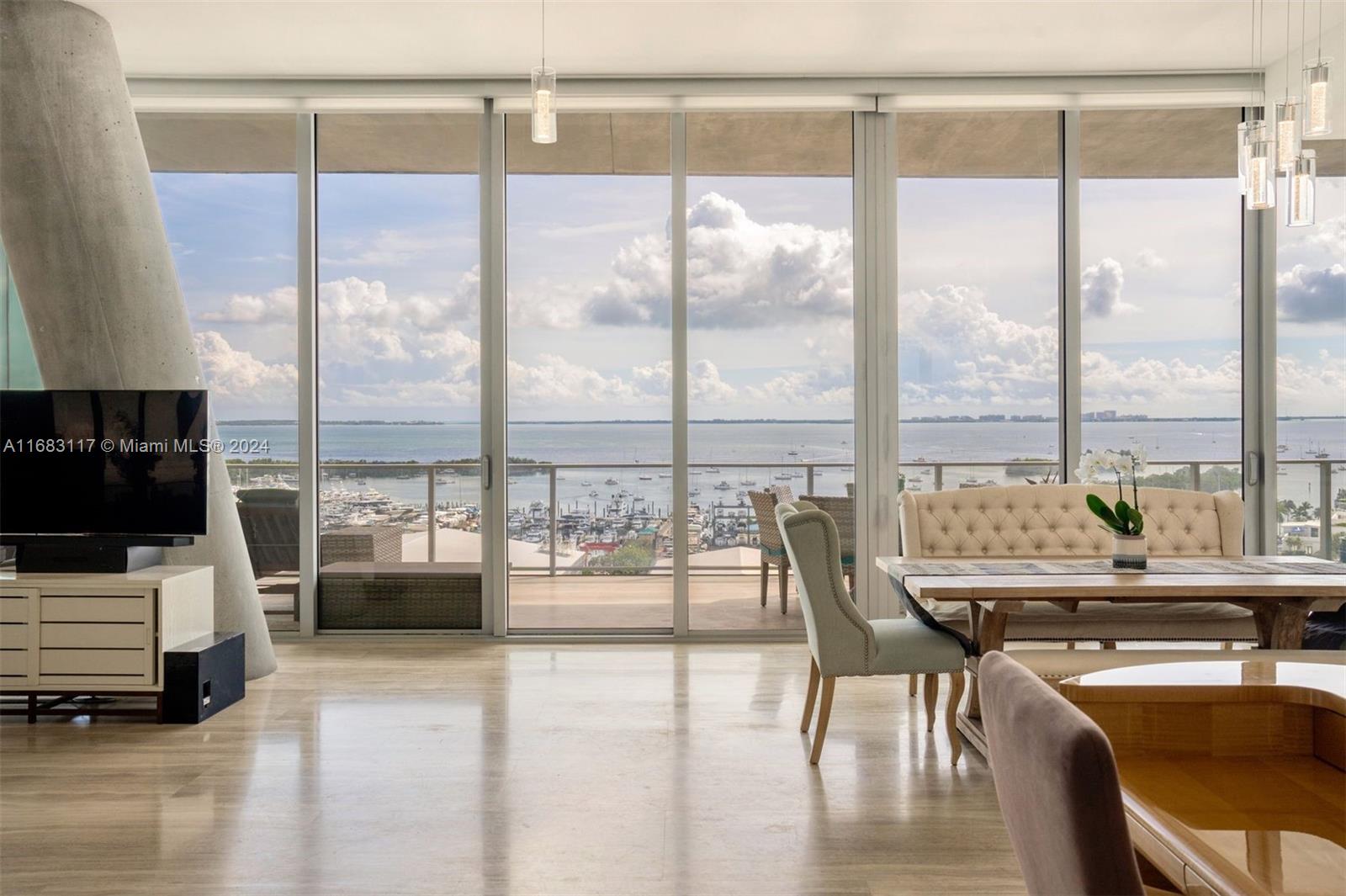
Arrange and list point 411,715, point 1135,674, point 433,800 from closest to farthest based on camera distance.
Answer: point 1135,674 < point 433,800 < point 411,715

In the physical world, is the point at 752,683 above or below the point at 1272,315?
below

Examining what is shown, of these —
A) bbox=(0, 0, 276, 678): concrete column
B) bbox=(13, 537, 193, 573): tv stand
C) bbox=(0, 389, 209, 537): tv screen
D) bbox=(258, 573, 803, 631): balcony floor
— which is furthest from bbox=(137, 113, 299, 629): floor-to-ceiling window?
bbox=(13, 537, 193, 573): tv stand

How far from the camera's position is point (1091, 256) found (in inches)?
215

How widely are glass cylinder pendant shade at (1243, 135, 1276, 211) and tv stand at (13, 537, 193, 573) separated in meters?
4.79

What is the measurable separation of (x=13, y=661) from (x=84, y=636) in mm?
322

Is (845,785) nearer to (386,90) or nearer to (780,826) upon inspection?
(780,826)

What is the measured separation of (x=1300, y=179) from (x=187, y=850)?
4240 millimetres


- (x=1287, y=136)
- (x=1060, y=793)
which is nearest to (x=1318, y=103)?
(x=1287, y=136)

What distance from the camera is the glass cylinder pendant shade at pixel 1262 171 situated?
10.5 feet

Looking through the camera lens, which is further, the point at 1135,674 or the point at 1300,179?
the point at 1300,179

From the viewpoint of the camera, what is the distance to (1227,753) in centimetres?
148

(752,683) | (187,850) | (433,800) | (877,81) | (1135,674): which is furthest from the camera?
(877,81)

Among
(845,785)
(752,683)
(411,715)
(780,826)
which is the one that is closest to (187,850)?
(411,715)

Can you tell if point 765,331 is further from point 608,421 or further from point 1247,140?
point 1247,140
